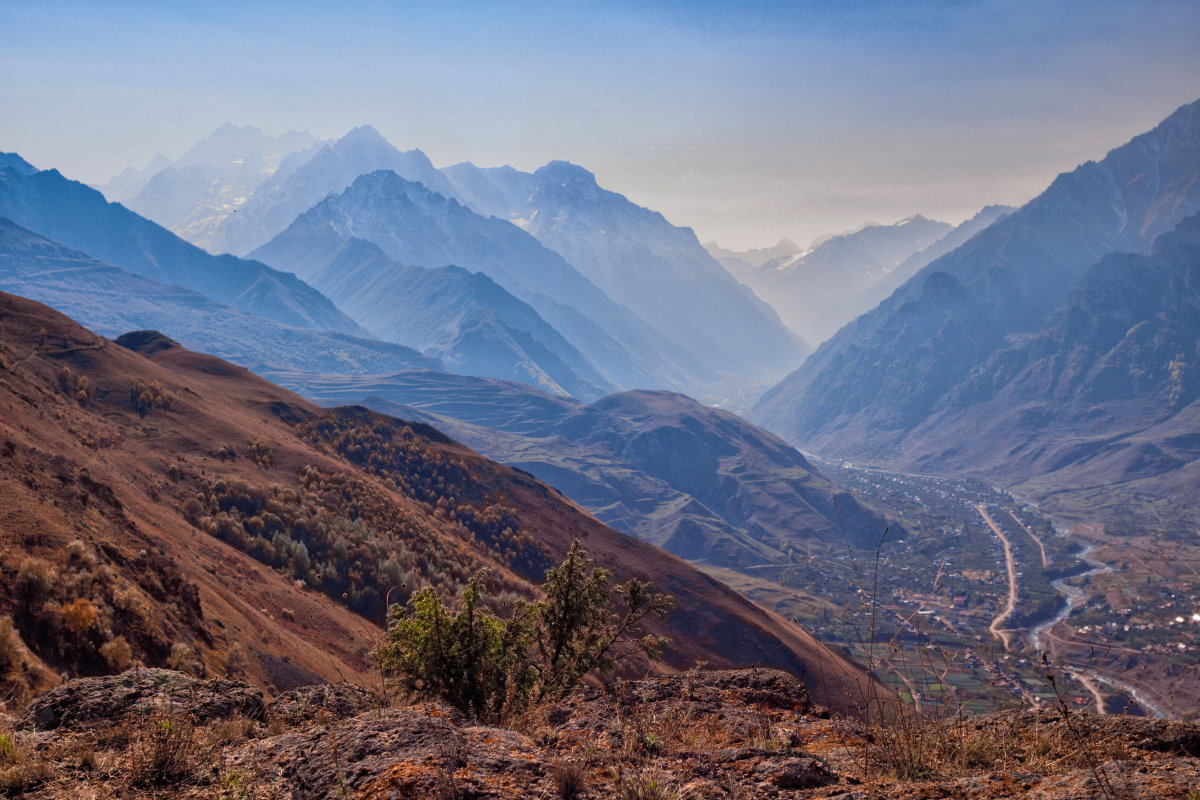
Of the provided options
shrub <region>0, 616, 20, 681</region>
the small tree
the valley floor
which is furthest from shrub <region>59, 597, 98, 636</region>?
the valley floor

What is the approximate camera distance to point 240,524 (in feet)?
110

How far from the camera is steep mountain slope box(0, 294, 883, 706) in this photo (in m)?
17.7

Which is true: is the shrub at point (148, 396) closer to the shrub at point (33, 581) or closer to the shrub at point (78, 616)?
the shrub at point (33, 581)

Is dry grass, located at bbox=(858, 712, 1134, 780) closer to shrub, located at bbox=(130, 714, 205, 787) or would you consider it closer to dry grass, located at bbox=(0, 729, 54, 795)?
shrub, located at bbox=(130, 714, 205, 787)

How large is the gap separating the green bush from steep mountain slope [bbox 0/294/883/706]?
346 cm

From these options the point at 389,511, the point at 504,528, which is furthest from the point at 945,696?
the point at 504,528

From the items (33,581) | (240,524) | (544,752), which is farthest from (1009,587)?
(544,752)

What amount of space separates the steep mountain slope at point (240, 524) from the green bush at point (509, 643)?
346 cm

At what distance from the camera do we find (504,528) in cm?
5412

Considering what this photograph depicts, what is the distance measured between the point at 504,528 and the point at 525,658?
4464 centimetres

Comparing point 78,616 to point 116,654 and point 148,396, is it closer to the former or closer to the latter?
point 116,654

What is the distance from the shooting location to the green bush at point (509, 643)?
9047 mm

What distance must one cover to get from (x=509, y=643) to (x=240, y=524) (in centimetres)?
2808

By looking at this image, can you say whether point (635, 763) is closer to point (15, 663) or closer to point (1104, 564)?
point (15, 663)
